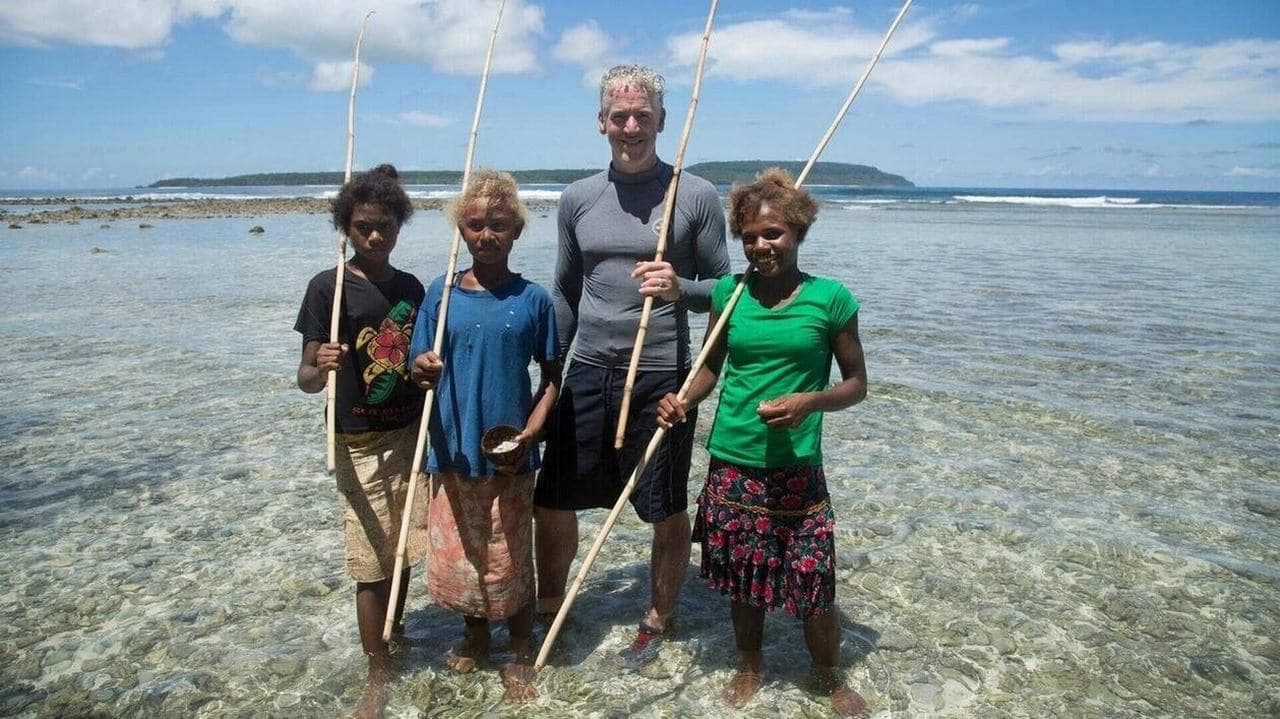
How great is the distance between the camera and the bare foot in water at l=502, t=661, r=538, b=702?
10.9ft

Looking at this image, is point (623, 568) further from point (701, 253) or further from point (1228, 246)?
point (1228, 246)

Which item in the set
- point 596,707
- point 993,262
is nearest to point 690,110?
point 596,707

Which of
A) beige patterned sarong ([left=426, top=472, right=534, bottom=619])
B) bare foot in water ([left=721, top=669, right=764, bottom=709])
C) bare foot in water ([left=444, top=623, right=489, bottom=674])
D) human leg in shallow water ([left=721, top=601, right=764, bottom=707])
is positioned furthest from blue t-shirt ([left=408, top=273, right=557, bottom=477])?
bare foot in water ([left=721, top=669, right=764, bottom=709])

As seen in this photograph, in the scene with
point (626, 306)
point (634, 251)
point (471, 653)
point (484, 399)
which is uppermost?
point (634, 251)

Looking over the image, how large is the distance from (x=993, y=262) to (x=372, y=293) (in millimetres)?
18240

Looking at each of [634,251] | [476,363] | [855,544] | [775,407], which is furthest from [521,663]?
[855,544]

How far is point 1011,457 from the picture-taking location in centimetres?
615

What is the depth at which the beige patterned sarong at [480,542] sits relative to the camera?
3.15 m

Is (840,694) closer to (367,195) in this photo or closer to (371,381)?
(371,381)

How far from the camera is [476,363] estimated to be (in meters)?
3.06

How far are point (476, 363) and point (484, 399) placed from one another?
0.45 feet

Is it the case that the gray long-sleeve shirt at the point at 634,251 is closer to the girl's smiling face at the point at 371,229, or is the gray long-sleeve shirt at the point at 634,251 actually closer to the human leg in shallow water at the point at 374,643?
the girl's smiling face at the point at 371,229

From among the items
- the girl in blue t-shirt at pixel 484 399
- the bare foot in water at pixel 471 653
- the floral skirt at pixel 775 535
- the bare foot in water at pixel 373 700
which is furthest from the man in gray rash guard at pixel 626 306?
the bare foot in water at pixel 373 700

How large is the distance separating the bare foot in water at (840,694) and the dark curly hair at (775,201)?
5.94ft
